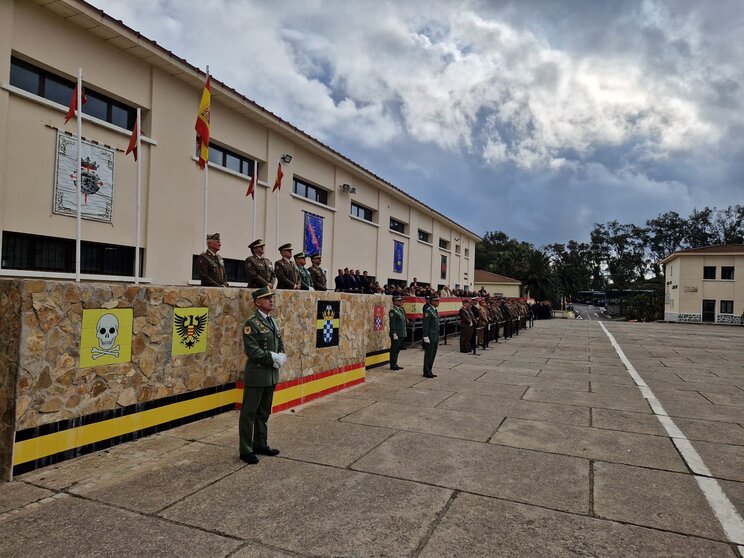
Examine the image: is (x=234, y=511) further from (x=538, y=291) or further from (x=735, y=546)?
(x=538, y=291)

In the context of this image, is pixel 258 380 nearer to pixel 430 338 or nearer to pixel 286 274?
pixel 286 274

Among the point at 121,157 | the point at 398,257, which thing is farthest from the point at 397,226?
the point at 121,157

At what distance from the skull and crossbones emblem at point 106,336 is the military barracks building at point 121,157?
6.36 m

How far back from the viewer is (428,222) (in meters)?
34.7

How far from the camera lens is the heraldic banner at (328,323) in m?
8.39

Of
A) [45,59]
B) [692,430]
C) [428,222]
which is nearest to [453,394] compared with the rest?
[692,430]

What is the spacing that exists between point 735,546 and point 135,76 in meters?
14.4

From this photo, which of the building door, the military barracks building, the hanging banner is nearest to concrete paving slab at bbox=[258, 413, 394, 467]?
the military barracks building

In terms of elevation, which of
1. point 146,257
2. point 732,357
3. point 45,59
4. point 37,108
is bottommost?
point 732,357

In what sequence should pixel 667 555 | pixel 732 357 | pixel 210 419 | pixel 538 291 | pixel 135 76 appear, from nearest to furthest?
pixel 667 555 < pixel 210 419 < pixel 135 76 < pixel 732 357 < pixel 538 291

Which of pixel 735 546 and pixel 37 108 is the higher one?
pixel 37 108

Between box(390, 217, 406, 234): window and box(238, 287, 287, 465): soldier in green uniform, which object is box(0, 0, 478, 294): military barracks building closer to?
box(238, 287, 287, 465): soldier in green uniform

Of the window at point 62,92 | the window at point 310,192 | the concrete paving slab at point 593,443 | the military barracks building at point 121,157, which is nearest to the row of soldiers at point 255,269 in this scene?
the military barracks building at point 121,157

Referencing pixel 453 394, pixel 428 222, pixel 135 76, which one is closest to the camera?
pixel 453 394
